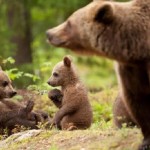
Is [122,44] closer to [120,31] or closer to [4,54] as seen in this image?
[120,31]

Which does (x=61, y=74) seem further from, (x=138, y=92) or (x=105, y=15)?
(x=105, y=15)

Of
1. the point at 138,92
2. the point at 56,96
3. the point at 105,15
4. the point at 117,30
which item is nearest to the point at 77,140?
the point at 138,92

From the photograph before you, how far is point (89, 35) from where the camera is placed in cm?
740

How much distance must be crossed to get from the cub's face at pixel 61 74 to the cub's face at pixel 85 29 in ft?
9.98

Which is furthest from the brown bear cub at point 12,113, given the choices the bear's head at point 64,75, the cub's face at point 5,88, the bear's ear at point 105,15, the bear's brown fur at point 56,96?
the bear's ear at point 105,15

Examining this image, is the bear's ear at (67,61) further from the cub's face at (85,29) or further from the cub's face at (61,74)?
the cub's face at (85,29)

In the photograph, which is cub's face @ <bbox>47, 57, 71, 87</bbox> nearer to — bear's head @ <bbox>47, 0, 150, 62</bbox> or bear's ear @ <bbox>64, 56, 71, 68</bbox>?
bear's ear @ <bbox>64, 56, 71, 68</bbox>

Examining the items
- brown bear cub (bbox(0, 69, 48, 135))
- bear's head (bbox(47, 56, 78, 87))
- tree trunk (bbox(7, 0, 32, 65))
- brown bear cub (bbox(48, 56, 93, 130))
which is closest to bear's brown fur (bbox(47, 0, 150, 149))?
brown bear cub (bbox(48, 56, 93, 130))

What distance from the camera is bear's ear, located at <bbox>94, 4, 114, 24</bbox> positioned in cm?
717

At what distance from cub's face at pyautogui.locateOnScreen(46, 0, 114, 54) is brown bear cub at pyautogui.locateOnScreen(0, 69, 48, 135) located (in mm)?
3258

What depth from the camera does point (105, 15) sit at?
723 centimetres

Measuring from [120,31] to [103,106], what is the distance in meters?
6.83

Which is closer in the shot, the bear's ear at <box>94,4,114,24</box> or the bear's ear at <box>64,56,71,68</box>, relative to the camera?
the bear's ear at <box>94,4,114,24</box>

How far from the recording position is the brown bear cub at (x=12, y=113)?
1081cm
